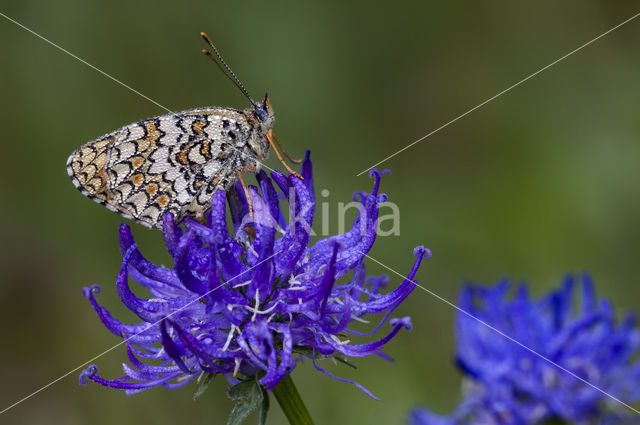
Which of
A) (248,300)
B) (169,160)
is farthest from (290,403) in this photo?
(169,160)

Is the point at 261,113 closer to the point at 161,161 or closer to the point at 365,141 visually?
the point at 161,161

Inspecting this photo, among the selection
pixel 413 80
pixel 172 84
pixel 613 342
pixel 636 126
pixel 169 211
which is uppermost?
pixel 172 84

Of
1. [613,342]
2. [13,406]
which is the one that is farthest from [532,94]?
[13,406]

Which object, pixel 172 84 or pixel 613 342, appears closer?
pixel 613 342

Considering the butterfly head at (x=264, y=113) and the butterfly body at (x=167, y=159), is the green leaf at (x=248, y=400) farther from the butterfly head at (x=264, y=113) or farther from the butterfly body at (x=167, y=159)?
the butterfly head at (x=264, y=113)

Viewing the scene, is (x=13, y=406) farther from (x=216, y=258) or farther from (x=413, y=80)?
(x=413, y=80)

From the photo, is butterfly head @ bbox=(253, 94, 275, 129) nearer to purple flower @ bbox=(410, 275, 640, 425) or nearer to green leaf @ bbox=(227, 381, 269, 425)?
green leaf @ bbox=(227, 381, 269, 425)
